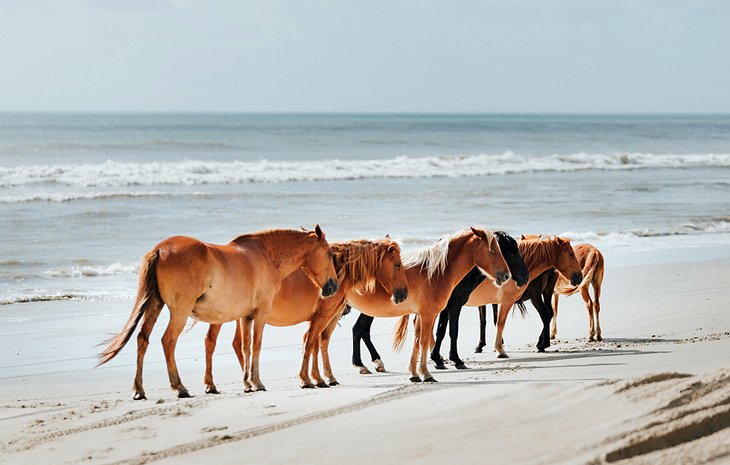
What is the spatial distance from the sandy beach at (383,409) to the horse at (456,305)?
0.21 meters

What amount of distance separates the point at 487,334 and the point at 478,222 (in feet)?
36.4

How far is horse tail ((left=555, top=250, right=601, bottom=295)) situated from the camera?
11270mm

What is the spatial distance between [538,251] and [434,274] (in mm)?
2461

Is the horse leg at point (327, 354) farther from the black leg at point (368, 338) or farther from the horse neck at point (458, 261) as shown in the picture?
the horse neck at point (458, 261)

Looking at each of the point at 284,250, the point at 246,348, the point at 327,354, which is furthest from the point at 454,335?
the point at 246,348

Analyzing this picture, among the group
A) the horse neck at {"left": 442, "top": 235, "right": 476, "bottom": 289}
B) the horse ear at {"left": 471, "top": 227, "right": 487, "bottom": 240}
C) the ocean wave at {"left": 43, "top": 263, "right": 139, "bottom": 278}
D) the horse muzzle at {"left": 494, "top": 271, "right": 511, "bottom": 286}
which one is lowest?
the ocean wave at {"left": 43, "top": 263, "right": 139, "bottom": 278}

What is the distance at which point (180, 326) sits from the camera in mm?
7410

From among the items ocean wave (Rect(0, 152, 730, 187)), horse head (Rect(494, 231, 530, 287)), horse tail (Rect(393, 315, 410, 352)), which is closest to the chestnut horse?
horse head (Rect(494, 231, 530, 287))

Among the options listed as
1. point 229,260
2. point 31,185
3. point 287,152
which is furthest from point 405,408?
point 287,152

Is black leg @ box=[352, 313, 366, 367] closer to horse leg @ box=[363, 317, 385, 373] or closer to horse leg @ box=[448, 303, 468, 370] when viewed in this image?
horse leg @ box=[363, 317, 385, 373]

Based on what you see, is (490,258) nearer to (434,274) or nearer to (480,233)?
(480,233)

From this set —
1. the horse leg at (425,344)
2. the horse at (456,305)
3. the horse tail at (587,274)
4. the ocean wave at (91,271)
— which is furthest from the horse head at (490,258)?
the ocean wave at (91,271)

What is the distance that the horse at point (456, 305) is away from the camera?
30.4 feet

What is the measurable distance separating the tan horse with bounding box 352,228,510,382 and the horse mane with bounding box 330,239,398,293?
7.9 inches
